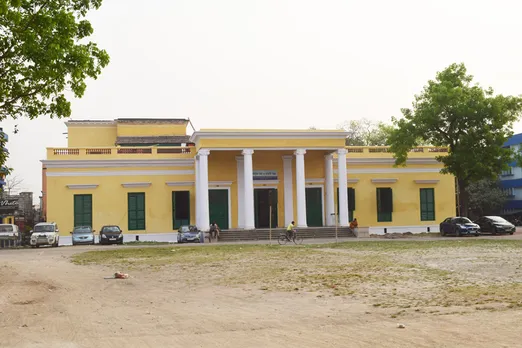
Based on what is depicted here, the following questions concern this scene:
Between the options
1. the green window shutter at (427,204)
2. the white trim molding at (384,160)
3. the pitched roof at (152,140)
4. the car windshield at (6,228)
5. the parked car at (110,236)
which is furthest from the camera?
the pitched roof at (152,140)

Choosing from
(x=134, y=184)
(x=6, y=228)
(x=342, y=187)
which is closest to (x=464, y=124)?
(x=342, y=187)

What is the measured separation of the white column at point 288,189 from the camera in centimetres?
4122

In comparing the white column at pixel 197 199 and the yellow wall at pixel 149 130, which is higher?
the yellow wall at pixel 149 130

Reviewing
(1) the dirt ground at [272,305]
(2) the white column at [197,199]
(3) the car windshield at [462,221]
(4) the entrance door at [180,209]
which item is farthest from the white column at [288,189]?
(1) the dirt ground at [272,305]

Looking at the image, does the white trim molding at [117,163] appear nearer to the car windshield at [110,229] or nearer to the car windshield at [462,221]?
the car windshield at [110,229]

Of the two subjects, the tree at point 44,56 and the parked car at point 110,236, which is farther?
the parked car at point 110,236

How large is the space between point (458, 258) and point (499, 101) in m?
20.2

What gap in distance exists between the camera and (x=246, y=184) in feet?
125

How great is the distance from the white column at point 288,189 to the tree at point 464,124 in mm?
7601

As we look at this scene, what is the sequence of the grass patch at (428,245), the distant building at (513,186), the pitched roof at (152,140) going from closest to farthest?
the grass patch at (428,245) < the pitched roof at (152,140) < the distant building at (513,186)

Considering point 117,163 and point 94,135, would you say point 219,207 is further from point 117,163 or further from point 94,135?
point 94,135

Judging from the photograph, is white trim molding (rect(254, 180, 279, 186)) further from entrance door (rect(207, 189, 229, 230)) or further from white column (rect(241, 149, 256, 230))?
white column (rect(241, 149, 256, 230))

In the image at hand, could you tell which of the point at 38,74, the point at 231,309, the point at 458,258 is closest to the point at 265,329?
the point at 231,309

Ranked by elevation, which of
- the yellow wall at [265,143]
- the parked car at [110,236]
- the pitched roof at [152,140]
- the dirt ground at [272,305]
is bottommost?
the dirt ground at [272,305]
